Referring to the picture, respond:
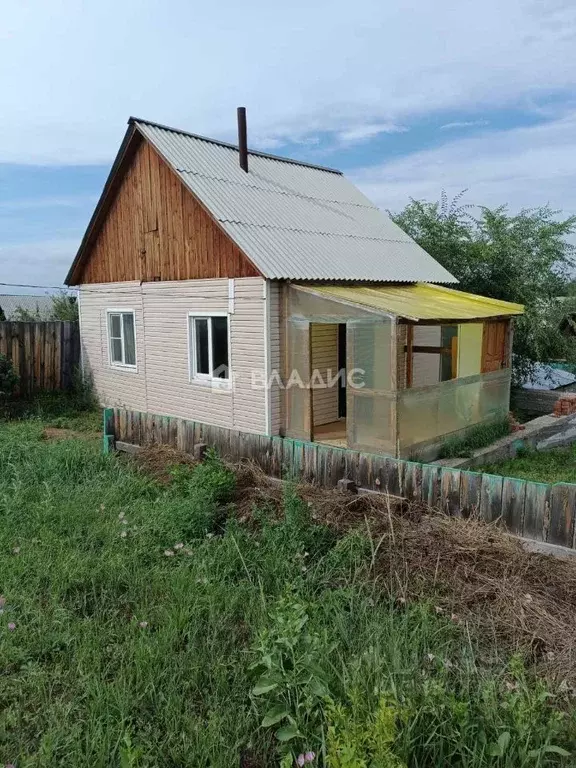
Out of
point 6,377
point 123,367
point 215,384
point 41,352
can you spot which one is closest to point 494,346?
point 215,384

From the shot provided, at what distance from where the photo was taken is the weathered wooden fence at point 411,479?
15.5 ft

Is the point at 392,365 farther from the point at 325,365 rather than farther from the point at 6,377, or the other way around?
the point at 6,377

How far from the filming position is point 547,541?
15.6ft

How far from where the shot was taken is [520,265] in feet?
47.4

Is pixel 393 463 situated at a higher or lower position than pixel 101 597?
higher

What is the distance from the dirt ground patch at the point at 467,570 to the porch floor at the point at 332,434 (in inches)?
144

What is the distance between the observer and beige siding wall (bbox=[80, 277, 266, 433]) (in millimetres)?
9766

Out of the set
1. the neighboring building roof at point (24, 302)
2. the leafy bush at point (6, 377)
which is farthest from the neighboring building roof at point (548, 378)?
the neighboring building roof at point (24, 302)

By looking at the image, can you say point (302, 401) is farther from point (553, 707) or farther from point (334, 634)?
point (553, 707)

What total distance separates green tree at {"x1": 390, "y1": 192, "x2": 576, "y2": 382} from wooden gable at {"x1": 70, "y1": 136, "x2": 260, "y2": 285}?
7358 mm

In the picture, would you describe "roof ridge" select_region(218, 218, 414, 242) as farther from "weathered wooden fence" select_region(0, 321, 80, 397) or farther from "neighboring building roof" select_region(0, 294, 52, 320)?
"neighboring building roof" select_region(0, 294, 52, 320)

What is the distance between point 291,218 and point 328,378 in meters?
3.26

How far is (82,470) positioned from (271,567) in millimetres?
3624

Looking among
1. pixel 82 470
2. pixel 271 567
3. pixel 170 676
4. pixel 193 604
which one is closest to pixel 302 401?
pixel 82 470
